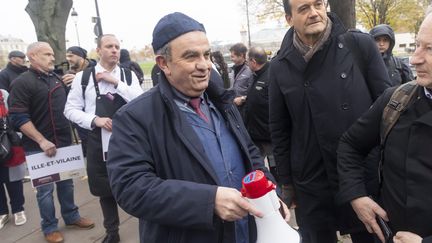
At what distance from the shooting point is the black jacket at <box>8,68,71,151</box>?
3.51 metres

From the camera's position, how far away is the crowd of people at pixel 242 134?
4.54 ft

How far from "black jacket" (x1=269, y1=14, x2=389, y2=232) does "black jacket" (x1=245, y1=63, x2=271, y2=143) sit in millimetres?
1826

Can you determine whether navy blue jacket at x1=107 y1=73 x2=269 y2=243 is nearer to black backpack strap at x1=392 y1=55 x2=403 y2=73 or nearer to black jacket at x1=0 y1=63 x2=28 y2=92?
Result: black backpack strap at x1=392 y1=55 x2=403 y2=73

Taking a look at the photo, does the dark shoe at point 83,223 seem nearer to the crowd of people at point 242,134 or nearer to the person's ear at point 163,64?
the crowd of people at point 242,134

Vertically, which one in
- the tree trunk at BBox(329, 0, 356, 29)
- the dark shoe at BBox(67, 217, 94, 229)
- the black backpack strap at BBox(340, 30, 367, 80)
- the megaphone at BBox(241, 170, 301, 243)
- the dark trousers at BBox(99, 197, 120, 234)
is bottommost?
the dark shoe at BBox(67, 217, 94, 229)

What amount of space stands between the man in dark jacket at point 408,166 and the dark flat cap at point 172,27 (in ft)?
3.29

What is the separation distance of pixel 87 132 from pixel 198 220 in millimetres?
2540

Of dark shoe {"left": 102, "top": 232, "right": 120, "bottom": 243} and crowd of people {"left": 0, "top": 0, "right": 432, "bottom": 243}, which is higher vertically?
crowd of people {"left": 0, "top": 0, "right": 432, "bottom": 243}

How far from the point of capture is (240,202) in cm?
118

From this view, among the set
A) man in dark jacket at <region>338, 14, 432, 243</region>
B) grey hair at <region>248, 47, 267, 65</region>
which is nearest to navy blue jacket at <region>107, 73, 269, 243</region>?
man in dark jacket at <region>338, 14, 432, 243</region>

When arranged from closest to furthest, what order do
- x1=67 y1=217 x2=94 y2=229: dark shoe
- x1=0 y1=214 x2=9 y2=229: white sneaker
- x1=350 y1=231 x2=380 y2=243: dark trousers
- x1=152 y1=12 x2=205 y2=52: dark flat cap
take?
x1=152 y1=12 x2=205 y2=52: dark flat cap → x1=350 y1=231 x2=380 y2=243: dark trousers → x1=67 y1=217 x2=94 y2=229: dark shoe → x1=0 y1=214 x2=9 y2=229: white sneaker

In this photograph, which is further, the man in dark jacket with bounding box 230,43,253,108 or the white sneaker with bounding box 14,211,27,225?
the man in dark jacket with bounding box 230,43,253,108

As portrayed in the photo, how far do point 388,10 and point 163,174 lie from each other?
76.1 ft

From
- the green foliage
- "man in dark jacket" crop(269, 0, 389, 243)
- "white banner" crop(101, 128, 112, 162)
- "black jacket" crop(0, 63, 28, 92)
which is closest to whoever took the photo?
"man in dark jacket" crop(269, 0, 389, 243)
